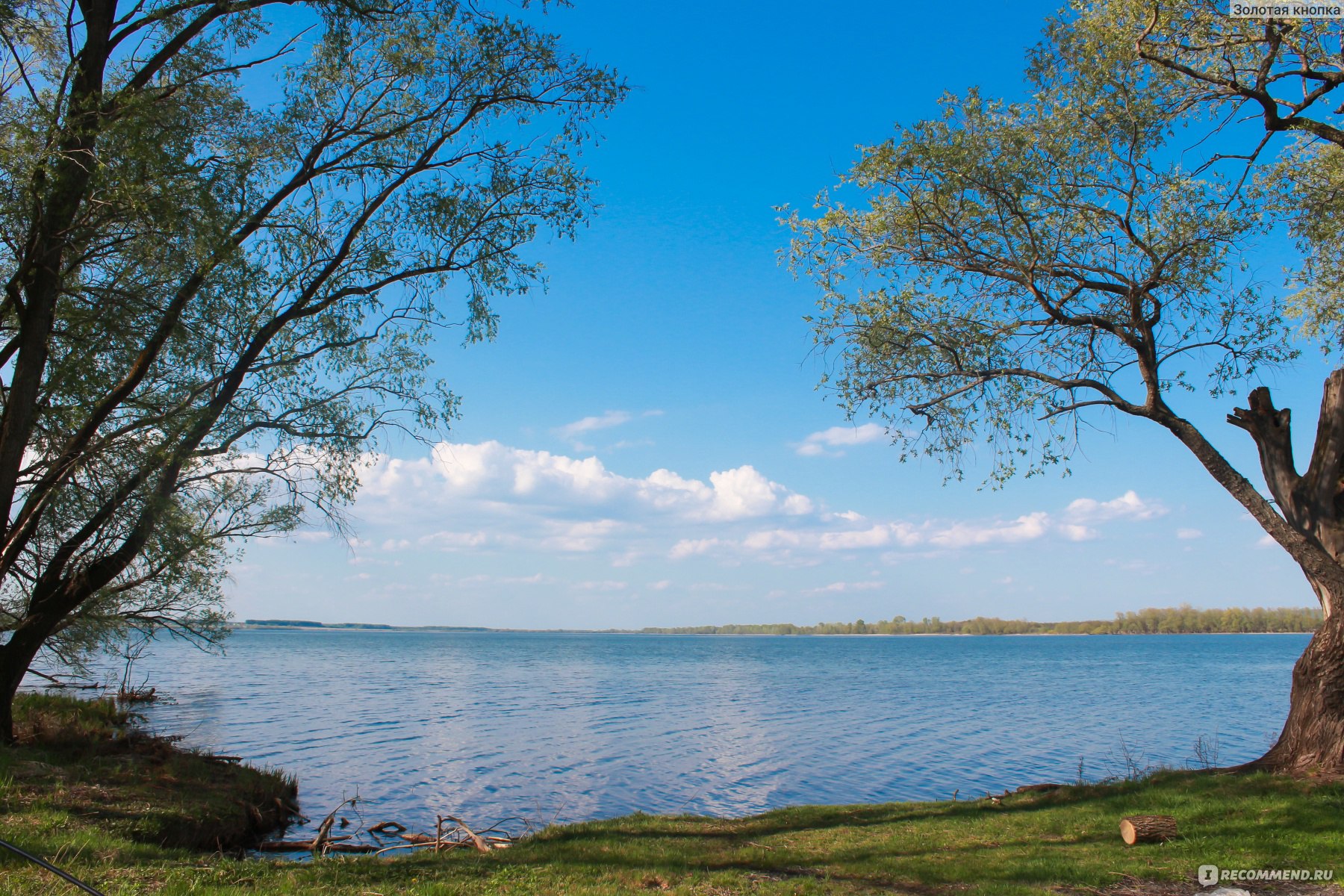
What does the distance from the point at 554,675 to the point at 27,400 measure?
62307 millimetres

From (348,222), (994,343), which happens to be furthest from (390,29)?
(994,343)

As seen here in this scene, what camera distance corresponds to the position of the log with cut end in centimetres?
962

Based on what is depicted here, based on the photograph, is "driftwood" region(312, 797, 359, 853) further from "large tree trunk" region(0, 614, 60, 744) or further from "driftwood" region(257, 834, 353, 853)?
"large tree trunk" region(0, 614, 60, 744)

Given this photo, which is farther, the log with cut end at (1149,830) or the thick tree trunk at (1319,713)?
the thick tree trunk at (1319,713)

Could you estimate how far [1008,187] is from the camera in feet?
46.8

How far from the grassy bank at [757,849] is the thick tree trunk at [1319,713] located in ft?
3.10

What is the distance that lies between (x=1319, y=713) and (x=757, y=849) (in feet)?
30.7

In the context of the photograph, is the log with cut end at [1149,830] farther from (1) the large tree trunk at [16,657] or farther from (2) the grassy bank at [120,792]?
(1) the large tree trunk at [16,657]

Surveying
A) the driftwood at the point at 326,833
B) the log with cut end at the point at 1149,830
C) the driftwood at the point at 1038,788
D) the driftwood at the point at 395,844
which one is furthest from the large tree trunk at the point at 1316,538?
the driftwood at the point at 326,833

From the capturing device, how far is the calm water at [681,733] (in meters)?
20.2

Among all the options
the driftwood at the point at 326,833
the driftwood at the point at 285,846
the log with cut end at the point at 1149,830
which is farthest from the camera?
the driftwood at the point at 285,846

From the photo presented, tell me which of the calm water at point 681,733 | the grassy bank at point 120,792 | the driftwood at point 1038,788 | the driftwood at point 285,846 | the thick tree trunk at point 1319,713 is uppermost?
the thick tree trunk at point 1319,713

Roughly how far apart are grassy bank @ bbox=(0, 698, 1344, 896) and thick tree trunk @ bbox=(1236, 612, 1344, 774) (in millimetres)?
945

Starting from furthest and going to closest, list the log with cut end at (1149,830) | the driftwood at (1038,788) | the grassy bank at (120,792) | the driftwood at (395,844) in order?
the driftwood at (1038,788), the driftwood at (395,844), the log with cut end at (1149,830), the grassy bank at (120,792)
